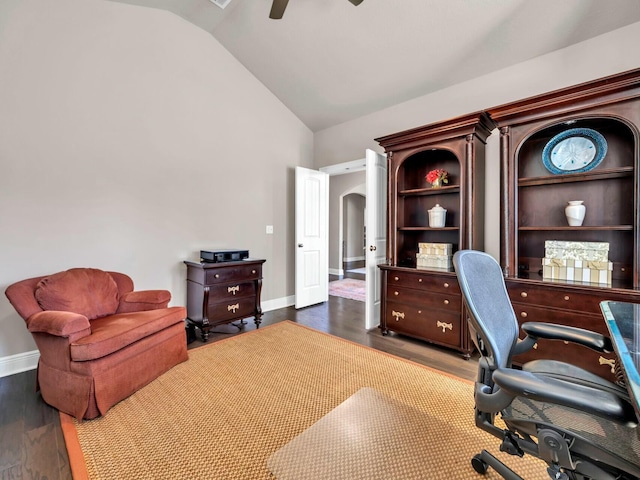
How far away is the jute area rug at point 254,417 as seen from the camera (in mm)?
1424

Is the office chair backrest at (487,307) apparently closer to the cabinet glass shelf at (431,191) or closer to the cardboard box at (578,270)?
the cardboard box at (578,270)

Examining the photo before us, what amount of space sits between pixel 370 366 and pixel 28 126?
3515 millimetres

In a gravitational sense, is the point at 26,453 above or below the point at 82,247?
below

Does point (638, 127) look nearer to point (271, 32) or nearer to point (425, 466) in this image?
point (425, 466)

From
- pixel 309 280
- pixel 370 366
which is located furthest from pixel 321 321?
pixel 370 366

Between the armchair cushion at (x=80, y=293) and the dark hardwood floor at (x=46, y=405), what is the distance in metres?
0.63

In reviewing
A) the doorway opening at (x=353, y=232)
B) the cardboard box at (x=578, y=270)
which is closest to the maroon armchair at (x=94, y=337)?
the cardboard box at (x=578, y=270)

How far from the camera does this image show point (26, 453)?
1.50m

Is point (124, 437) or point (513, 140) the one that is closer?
point (124, 437)

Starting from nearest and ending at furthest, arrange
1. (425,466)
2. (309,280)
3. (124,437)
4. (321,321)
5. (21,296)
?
(425,466) → (124,437) → (21,296) → (321,321) → (309,280)

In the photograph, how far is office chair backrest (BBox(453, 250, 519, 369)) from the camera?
1.13 metres

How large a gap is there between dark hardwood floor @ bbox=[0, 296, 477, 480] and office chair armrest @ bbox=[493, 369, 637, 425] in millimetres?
1564

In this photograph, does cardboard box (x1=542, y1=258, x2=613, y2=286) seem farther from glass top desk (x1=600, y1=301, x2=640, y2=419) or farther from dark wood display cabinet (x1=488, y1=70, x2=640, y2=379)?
glass top desk (x1=600, y1=301, x2=640, y2=419)

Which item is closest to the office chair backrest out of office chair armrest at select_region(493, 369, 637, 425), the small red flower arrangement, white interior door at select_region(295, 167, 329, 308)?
office chair armrest at select_region(493, 369, 637, 425)
